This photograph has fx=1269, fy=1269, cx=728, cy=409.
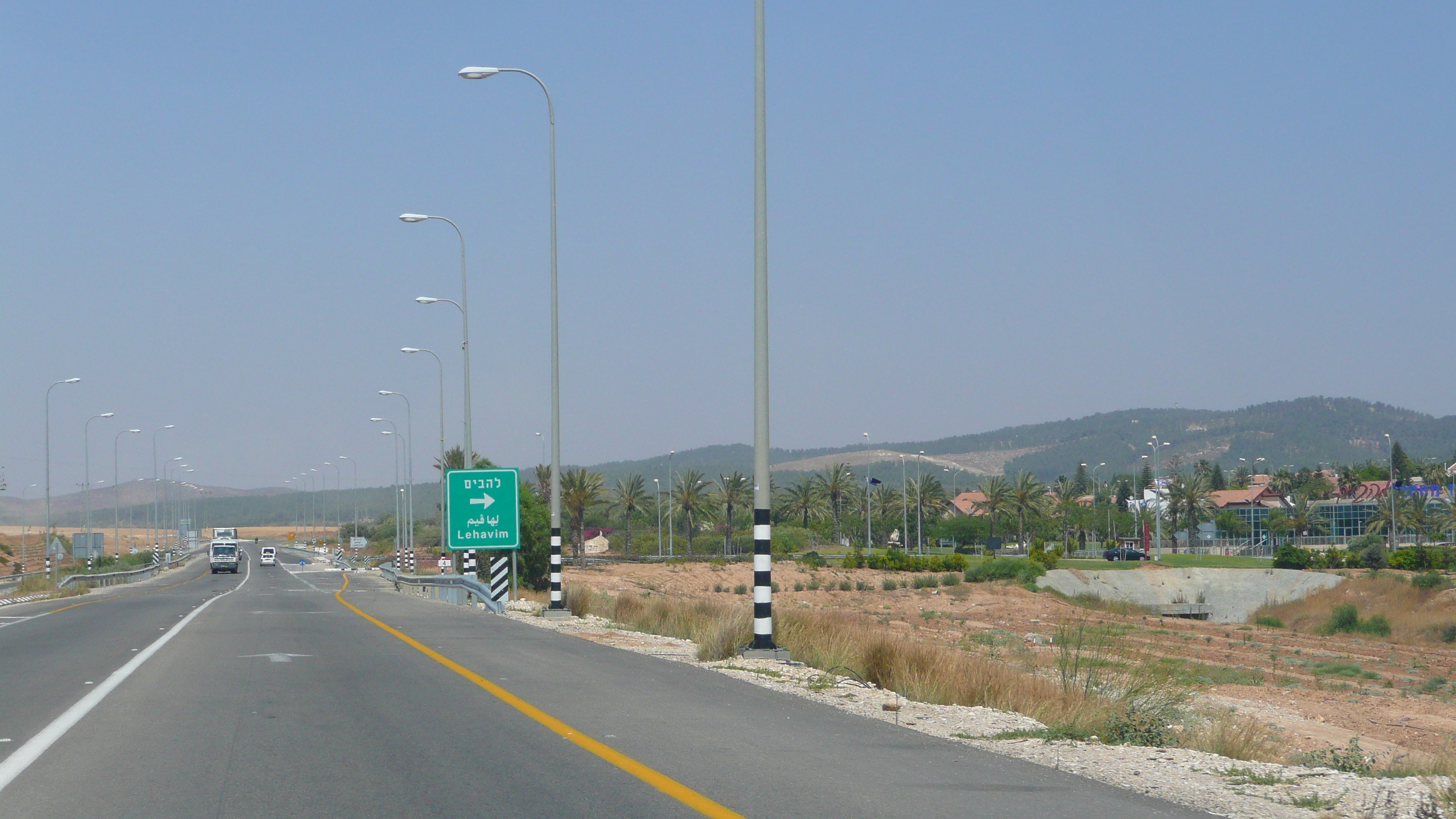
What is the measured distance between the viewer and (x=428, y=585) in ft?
149

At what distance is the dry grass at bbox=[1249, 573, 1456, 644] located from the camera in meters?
63.6

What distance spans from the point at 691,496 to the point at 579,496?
59.1 feet

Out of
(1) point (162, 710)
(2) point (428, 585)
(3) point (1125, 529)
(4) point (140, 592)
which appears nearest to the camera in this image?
(1) point (162, 710)

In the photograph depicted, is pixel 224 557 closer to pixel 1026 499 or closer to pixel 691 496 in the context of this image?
pixel 691 496

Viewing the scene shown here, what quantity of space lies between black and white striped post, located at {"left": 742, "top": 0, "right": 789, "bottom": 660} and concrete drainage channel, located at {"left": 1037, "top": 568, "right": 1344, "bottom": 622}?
65839mm

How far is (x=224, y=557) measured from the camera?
311 ft

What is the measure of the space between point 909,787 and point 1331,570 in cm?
8365

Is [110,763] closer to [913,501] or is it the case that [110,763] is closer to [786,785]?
[786,785]

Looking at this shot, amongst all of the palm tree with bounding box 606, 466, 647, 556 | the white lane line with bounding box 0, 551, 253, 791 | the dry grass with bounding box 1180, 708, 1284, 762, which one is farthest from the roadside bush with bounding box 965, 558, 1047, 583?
the dry grass with bounding box 1180, 708, 1284, 762

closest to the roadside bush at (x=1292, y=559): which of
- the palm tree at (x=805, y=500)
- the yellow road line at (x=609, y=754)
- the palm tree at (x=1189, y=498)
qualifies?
the palm tree at (x=1189, y=498)

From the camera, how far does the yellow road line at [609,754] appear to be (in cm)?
723

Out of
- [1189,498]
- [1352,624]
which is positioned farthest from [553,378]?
[1189,498]

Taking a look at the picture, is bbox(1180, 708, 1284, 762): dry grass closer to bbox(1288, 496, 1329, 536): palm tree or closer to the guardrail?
the guardrail

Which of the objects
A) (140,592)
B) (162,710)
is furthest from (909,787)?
(140,592)
